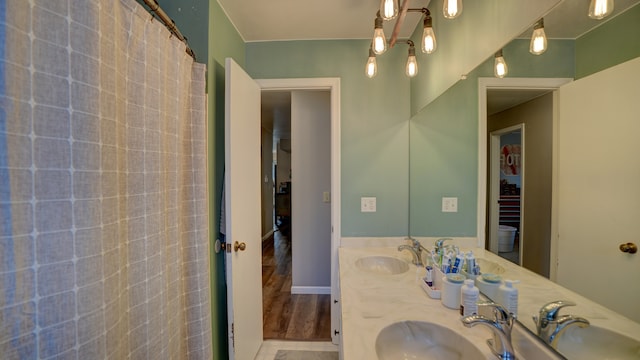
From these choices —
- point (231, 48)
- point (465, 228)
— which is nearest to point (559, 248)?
point (465, 228)

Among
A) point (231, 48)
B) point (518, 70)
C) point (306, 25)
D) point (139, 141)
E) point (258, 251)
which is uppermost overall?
point (306, 25)

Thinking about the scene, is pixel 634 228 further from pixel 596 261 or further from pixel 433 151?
pixel 433 151

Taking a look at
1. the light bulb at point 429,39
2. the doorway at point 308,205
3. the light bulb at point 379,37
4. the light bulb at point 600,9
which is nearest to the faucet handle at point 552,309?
the light bulb at point 600,9

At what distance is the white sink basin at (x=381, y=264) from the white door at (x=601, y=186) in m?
1.05

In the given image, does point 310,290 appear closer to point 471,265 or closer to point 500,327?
point 471,265

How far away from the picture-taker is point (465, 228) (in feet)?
4.29

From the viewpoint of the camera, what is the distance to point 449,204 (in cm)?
149

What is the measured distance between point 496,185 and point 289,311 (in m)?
2.30

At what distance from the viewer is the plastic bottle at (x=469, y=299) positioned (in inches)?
35.4

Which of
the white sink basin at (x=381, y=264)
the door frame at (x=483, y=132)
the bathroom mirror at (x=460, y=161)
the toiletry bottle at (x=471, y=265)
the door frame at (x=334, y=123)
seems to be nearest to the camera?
the bathroom mirror at (x=460, y=161)

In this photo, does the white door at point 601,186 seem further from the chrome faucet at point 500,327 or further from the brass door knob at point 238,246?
the brass door knob at point 238,246

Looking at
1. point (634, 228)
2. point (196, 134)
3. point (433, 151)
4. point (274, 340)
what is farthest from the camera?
point (274, 340)

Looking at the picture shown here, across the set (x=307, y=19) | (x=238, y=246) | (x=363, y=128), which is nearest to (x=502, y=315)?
(x=238, y=246)

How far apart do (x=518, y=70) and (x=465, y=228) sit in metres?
0.81
